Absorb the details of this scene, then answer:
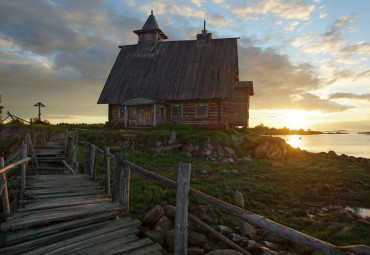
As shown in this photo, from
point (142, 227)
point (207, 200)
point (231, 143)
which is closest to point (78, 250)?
point (142, 227)

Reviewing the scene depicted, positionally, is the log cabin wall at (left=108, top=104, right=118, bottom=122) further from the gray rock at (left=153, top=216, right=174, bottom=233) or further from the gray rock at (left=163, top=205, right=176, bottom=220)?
the gray rock at (left=153, top=216, right=174, bottom=233)

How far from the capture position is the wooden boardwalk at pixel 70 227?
13.8 feet

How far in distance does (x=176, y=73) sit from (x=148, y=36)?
7.54 metres

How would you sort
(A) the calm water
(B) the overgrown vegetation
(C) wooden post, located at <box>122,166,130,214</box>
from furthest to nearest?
(A) the calm water → (B) the overgrown vegetation → (C) wooden post, located at <box>122,166,130,214</box>

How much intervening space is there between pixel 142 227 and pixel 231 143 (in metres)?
14.4

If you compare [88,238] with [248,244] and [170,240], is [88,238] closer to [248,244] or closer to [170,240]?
[170,240]

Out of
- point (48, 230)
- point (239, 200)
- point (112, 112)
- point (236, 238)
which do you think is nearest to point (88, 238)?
point (48, 230)

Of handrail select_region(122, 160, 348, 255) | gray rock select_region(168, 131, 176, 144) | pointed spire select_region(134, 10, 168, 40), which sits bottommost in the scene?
handrail select_region(122, 160, 348, 255)

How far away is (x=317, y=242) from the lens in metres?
2.51

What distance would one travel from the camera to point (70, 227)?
5.07 m

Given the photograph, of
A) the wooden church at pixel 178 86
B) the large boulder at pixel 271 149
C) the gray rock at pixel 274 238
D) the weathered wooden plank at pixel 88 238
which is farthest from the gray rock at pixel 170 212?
the wooden church at pixel 178 86

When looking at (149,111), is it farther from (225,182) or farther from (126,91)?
(225,182)

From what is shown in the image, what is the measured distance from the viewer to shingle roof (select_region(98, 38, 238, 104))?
2375 cm

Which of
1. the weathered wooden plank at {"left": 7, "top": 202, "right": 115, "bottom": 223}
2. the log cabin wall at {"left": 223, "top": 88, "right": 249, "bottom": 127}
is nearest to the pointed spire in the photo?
the log cabin wall at {"left": 223, "top": 88, "right": 249, "bottom": 127}
